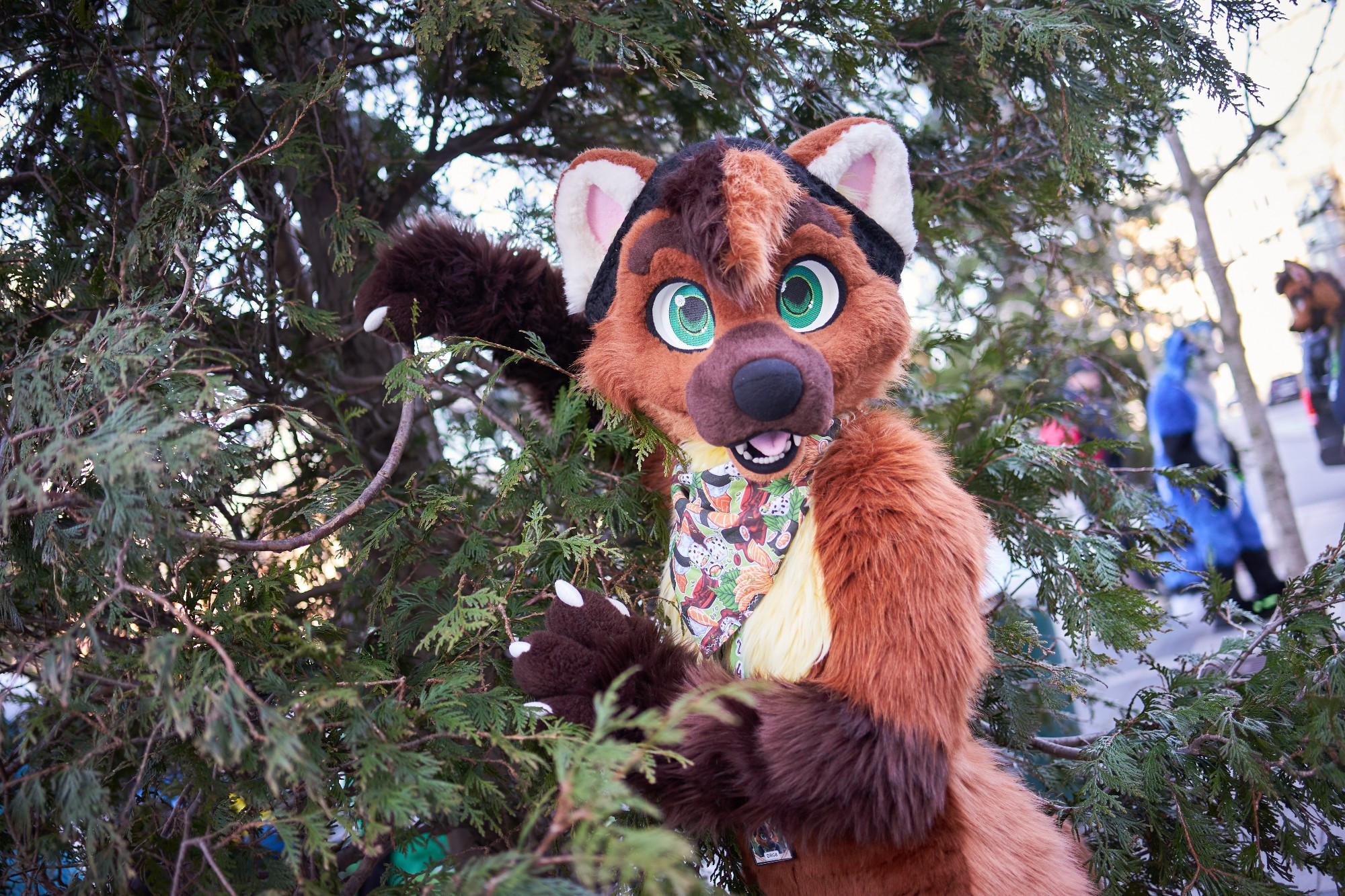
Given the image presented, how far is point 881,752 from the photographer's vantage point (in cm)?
153

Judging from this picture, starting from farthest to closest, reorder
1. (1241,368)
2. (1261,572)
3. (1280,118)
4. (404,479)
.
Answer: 1. (1261,572)
2. (1241,368)
3. (1280,118)
4. (404,479)

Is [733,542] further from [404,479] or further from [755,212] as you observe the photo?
[404,479]

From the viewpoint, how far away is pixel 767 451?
1771mm

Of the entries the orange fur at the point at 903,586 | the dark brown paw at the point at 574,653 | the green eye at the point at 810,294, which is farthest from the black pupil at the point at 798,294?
the dark brown paw at the point at 574,653

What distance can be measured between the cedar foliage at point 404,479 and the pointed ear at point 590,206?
0.66 ft

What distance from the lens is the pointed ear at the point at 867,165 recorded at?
190 centimetres

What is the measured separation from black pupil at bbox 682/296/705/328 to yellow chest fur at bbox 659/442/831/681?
1.59ft

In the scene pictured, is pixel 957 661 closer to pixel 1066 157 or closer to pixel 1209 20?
pixel 1066 157

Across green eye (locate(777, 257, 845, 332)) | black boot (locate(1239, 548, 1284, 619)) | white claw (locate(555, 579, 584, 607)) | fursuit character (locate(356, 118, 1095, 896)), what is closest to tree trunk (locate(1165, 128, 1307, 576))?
black boot (locate(1239, 548, 1284, 619))

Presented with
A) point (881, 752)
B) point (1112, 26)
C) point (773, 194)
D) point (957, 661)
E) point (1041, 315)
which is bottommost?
point (881, 752)

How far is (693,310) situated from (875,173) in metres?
0.54

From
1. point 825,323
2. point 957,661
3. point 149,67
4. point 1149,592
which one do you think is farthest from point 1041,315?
point 149,67

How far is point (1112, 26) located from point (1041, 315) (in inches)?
70.7

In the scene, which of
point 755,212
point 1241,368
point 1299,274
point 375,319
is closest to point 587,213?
point 755,212
